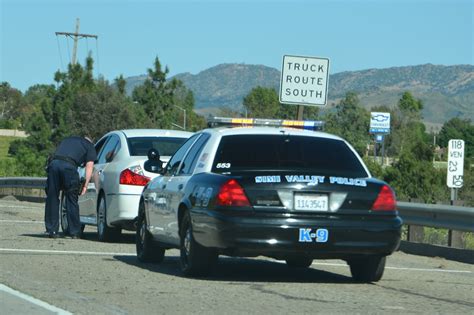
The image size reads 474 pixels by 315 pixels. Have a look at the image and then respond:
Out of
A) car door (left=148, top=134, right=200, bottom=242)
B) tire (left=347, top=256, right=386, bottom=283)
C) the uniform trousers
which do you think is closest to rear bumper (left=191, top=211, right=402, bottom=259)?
tire (left=347, top=256, right=386, bottom=283)

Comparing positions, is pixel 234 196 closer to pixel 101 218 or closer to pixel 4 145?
pixel 101 218

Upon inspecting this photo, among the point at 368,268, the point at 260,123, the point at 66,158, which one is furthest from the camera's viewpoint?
the point at 66,158

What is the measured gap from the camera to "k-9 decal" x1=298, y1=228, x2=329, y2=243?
1054cm

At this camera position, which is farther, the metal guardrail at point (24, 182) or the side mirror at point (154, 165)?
the metal guardrail at point (24, 182)

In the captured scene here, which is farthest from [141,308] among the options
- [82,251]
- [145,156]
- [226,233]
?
[145,156]

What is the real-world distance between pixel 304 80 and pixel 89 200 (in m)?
5.91

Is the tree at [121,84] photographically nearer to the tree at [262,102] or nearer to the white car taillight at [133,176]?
the tree at [262,102]

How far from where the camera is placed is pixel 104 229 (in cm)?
1599

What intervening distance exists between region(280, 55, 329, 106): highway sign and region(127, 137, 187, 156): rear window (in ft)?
16.9

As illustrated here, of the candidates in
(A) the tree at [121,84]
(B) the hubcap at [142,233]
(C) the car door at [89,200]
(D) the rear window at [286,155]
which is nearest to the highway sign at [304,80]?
(C) the car door at [89,200]

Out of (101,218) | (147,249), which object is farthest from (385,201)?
(101,218)

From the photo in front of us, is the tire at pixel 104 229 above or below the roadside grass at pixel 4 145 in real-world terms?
above

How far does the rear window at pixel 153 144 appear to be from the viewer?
16.0 m

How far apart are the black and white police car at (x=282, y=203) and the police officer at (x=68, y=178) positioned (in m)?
4.69
